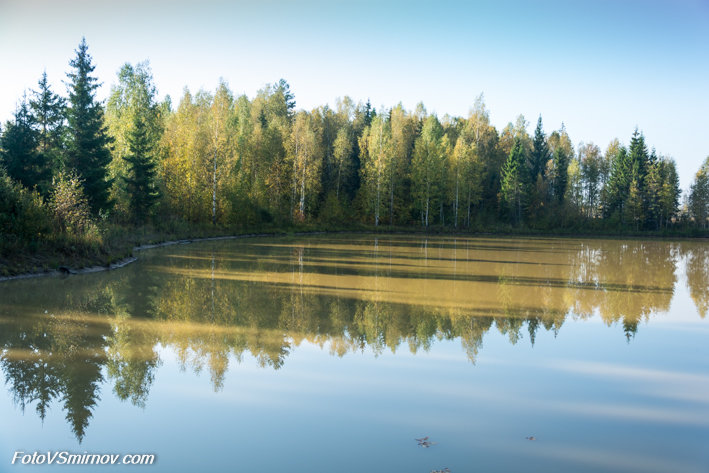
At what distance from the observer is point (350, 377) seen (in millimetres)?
7918

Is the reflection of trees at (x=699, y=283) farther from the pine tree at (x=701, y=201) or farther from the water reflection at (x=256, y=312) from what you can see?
the pine tree at (x=701, y=201)

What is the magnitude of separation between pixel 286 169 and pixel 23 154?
1131 inches

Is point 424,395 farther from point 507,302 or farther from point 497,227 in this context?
point 497,227

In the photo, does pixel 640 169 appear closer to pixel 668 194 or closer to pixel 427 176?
pixel 668 194

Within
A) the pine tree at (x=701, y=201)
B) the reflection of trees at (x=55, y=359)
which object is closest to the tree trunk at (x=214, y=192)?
the reflection of trees at (x=55, y=359)

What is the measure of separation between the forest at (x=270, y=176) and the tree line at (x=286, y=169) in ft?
0.42

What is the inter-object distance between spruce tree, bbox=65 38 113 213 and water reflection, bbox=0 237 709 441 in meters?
6.37

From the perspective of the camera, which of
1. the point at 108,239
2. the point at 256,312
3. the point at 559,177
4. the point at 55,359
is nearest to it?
the point at 55,359

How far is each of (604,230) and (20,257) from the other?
64.6m

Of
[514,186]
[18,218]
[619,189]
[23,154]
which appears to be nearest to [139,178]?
[23,154]

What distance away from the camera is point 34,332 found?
9.93 m

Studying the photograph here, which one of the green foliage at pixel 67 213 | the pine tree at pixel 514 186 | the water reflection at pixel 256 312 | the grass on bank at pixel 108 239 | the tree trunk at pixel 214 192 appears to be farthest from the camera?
the pine tree at pixel 514 186

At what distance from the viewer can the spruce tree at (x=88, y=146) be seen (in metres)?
26.6

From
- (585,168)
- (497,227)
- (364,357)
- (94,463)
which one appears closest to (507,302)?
(364,357)
